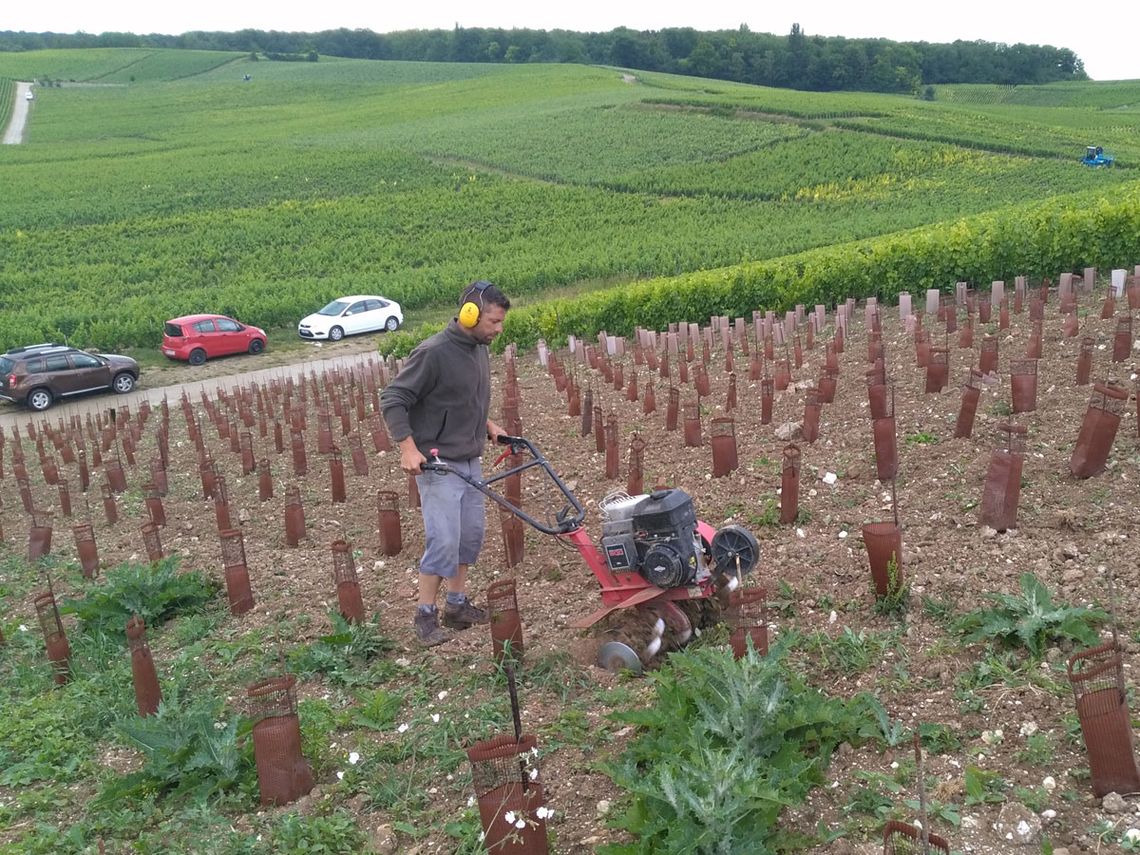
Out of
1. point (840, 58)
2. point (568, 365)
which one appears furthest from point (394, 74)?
point (568, 365)

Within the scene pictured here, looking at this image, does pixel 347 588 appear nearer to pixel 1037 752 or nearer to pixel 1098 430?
pixel 1037 752

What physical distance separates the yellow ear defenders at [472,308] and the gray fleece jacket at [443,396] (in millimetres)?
122

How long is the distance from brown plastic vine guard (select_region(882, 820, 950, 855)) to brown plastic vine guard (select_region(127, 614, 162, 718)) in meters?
3.52

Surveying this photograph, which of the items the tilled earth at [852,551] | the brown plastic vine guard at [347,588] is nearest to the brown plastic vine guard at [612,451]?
the tilled earth at [852,551]

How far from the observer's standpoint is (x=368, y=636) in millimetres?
5234

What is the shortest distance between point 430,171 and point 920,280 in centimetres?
4153

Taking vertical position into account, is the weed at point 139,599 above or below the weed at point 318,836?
below

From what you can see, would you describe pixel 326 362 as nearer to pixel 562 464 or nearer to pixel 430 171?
pixel 562 464

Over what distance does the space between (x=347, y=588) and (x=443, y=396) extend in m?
1.19

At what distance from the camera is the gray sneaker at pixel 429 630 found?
5207mm

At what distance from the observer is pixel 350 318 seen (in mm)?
26625

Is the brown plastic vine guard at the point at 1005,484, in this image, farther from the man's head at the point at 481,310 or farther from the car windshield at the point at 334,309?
the car windshield at the point at 334,309

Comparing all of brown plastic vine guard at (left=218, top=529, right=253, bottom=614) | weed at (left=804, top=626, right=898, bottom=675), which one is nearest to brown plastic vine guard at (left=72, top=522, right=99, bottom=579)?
A: brown plastic vine guard at (left=218, top=529, right=253, bottom=614)

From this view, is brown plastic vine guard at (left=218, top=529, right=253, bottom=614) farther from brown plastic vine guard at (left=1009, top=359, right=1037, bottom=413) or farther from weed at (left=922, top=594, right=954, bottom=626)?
brown plastic vine guard at (left=1009, top=359, right=1037, bottom=413)
